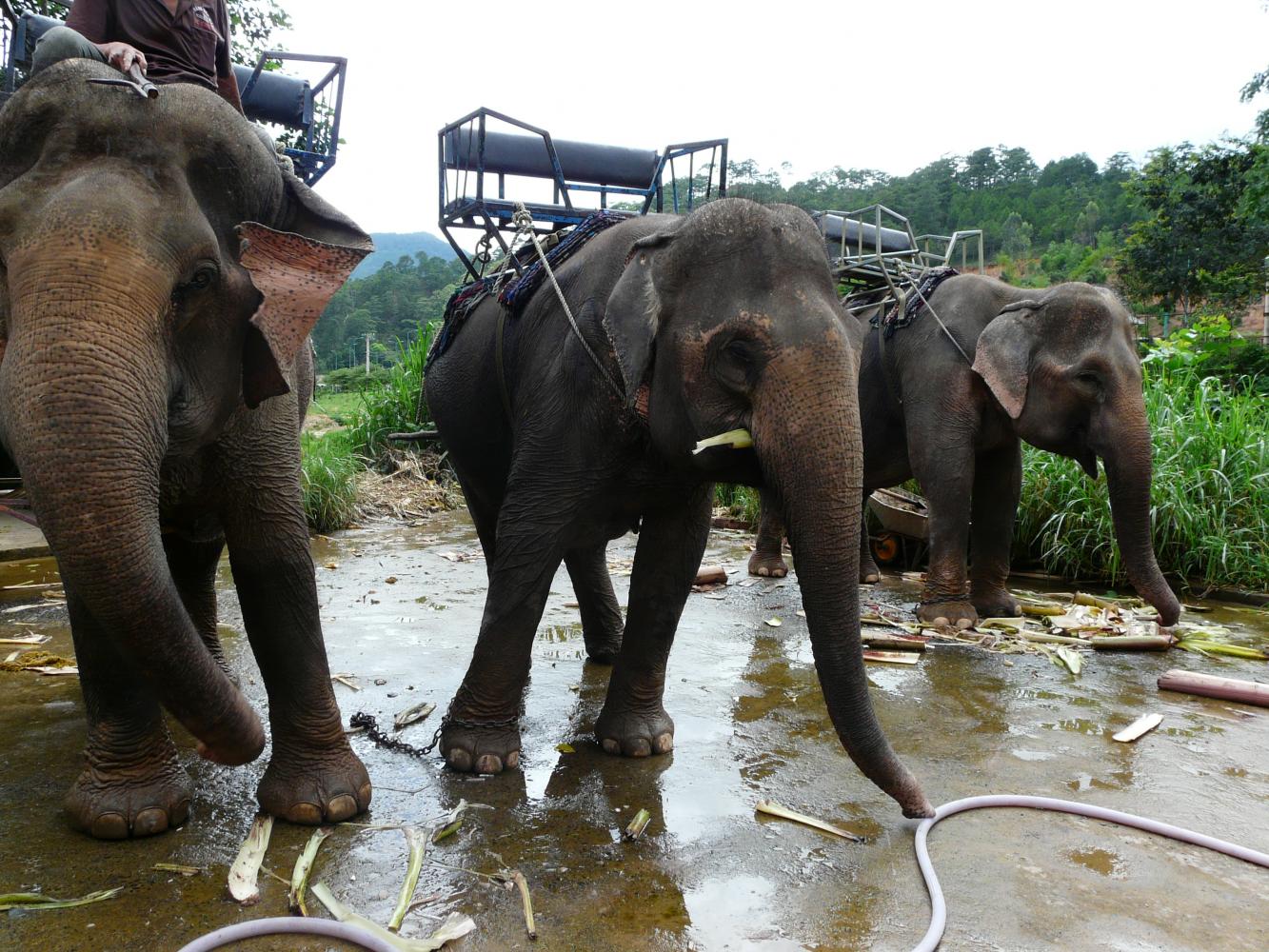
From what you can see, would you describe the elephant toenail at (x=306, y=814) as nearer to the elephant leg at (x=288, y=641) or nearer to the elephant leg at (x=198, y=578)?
the elephant leg at (x=288, y=641)

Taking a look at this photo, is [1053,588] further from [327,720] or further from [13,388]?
[13,388]

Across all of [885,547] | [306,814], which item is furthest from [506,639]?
[885,547]

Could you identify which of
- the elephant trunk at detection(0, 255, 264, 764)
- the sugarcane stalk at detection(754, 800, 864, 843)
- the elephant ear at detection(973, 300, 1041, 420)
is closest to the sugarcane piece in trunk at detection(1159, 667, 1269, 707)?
the elephant ear at detection(973, 300, 1041, 420)

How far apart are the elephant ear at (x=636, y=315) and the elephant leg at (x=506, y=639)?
574mm

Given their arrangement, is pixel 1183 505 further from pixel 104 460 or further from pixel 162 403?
pixel 104 460

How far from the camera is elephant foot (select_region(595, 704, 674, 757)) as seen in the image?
12.5 feet

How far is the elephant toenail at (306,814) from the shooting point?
3094mm

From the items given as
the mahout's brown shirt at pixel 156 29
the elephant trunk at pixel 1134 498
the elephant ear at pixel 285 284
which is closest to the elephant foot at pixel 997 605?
the elephant trunk at pixel 1134 498

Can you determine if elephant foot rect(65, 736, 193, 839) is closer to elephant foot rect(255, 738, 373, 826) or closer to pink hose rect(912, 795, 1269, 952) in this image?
elephant foot rect(255, 738, 373, 826)

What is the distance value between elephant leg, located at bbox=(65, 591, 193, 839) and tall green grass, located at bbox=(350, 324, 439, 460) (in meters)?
10.7

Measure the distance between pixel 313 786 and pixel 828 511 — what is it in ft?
5.98

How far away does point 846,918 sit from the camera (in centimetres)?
263

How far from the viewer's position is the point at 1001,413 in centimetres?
664

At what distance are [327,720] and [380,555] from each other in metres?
5.54
